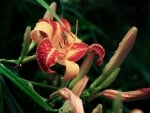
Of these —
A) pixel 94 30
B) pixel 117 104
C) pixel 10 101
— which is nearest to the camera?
pixel 117 104

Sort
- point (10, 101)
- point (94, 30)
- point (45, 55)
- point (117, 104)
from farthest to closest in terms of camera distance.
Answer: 1. point (94, 30)
2. point (10, 101)
3. point (45, 55)
4. point (117, 104)

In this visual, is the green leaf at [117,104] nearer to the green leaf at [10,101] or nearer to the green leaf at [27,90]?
the green leaf at [27,90]

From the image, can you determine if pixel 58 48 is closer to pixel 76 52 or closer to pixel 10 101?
pixel 76 52

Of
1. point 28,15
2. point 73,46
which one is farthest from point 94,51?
point 28,15

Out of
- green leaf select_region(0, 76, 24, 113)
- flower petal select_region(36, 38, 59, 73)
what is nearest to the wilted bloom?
flower petal select_region(36, 38, 59, 73)

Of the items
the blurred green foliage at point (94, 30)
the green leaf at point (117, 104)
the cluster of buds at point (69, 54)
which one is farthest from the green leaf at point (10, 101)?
the green leaf at point (117, 104)

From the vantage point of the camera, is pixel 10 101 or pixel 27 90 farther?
pixel 10 101

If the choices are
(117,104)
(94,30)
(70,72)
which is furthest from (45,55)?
(94,30)

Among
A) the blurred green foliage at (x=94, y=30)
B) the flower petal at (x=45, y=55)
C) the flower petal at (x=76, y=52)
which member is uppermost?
the flower petal at (x=45, y=55)
